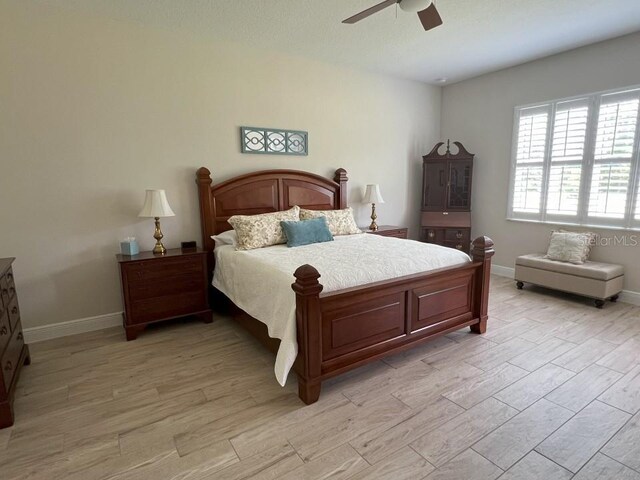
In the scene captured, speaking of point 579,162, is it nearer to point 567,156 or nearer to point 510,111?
point 567,156

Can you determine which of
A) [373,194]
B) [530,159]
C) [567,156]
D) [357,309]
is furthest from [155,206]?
[567,156]

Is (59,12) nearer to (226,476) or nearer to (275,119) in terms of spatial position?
(275,119)

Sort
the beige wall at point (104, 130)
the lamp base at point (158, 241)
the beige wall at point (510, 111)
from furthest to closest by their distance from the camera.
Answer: the beige wall at point (510, 111)
the lamp base at point (158, 241)
the beige wall at point (104, 130)

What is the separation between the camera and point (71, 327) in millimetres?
3293

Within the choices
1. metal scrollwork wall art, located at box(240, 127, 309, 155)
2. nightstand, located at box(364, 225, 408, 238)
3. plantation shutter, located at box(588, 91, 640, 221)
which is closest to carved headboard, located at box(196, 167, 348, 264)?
metal scrollwork wall art, located at box(240, 127, 309, 155)

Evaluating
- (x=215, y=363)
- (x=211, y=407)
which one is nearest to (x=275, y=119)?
(x=215, y=363)

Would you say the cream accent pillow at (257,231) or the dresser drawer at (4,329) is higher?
the cream accent pillow at (257,231)

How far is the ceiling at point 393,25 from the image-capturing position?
2.98m

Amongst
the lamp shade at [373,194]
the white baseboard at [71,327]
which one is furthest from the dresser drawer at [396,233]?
the white baseboard at [71,327]

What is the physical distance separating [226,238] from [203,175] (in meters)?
0.71

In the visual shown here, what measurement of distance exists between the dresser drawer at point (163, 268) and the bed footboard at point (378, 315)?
1650 millimetres

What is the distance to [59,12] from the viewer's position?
2982mm

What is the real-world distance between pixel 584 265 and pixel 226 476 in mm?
4268

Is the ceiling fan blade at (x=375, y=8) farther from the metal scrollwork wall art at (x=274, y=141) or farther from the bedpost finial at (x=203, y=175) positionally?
the bedpost finial at (x=203, y=175)
